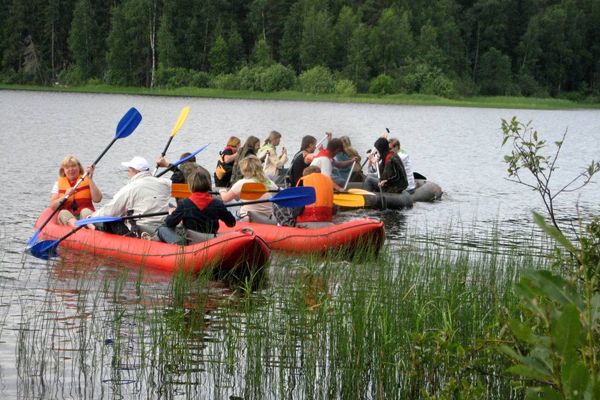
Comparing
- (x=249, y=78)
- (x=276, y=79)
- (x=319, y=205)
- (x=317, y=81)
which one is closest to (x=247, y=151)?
(x=319, y=205)

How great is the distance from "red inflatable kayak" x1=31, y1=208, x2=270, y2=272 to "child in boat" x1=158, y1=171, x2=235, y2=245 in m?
0.16

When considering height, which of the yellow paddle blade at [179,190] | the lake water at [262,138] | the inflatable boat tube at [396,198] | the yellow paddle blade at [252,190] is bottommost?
the lake water at [262,138]

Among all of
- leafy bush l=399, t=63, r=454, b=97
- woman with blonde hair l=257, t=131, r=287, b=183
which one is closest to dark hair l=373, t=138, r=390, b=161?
woman with blonde hair l=257, t=131, r=287, b=183

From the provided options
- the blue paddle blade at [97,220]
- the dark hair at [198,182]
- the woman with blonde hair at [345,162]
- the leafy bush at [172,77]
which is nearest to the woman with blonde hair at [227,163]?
the woman with blonde hair at [345,162]

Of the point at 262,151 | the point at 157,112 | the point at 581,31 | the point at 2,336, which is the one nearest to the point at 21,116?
the point at 157,112

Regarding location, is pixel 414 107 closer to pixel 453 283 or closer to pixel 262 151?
pixel 262 151

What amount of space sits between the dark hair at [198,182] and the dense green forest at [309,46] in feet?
188

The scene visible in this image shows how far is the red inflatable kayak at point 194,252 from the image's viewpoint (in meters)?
9.73

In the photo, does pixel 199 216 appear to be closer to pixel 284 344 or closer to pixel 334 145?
pixel 284 344

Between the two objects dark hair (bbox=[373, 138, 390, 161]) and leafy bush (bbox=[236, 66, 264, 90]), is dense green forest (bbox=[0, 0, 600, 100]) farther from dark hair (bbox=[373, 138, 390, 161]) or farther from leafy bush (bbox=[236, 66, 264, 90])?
dark hair (bbox=[373, 138, 390, 161])

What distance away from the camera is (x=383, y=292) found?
7457mm

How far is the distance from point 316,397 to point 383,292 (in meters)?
1.32

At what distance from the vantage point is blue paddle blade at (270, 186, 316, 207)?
36.4 feet

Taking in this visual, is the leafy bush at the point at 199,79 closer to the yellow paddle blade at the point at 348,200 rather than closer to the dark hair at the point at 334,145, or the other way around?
the dark hair at the point at 334,145
